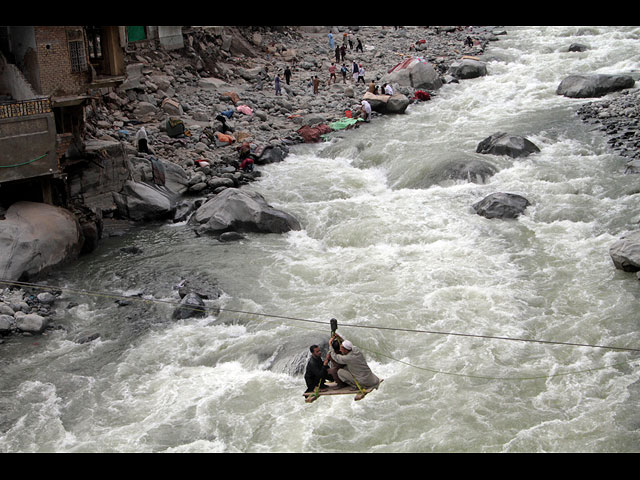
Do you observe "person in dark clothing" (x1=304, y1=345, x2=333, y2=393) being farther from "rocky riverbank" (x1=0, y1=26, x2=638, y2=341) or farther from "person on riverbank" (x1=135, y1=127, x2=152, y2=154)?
"person on riverbank" (x1=135, y1=127, x2=152, y2=154)

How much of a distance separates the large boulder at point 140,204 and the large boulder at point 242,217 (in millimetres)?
1039

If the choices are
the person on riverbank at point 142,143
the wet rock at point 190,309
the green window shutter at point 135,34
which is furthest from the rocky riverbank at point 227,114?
the wet rock at point 190,309

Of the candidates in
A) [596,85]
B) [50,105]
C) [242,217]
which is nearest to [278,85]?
[242,217]

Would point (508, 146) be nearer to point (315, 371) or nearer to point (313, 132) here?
point (313, 132)

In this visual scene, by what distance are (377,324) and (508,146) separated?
27.6ft

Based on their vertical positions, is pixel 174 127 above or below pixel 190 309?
above

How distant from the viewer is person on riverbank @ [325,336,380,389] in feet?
30.2

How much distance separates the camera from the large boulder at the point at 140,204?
1650cm

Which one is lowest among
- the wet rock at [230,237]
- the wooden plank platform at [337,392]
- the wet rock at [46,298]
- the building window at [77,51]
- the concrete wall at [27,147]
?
the wooden plank platform at [337,392]

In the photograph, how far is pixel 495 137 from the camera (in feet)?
61.9

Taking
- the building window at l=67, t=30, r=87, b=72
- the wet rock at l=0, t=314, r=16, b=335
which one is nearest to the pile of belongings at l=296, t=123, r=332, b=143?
the building window at l=67, t=30, r=87, b=72

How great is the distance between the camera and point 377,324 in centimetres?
1193

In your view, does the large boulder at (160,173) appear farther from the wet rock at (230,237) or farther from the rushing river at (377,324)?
the wet rock at (230,237)

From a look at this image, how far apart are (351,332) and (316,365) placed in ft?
8.04
